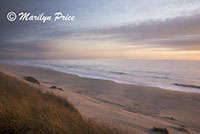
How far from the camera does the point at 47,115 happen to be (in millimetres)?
3779

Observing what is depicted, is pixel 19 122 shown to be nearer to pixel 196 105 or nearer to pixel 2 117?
pixel 2 117

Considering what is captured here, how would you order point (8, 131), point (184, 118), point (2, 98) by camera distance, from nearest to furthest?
point (8, 131), point (2, 98), point (184, 118)

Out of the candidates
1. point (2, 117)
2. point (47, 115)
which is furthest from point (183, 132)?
point (2, 117)

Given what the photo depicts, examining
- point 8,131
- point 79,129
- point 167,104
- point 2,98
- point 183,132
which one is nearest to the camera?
point 8,131

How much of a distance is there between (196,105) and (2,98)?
46.5ft

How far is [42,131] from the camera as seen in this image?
10.4 feet

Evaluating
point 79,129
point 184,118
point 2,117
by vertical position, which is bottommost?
→ point 184,118

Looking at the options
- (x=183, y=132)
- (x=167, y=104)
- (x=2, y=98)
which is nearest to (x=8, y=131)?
(x=2, y=98)

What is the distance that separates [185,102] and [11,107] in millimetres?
14181

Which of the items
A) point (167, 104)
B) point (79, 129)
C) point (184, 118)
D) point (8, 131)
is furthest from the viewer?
point (167, 104)

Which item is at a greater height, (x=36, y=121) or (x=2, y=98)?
(x=2, y=98)

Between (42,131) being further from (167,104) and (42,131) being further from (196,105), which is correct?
(196,105)

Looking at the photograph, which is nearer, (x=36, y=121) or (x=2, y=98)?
(x=36, y=121)

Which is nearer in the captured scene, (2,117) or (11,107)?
(2,117)
